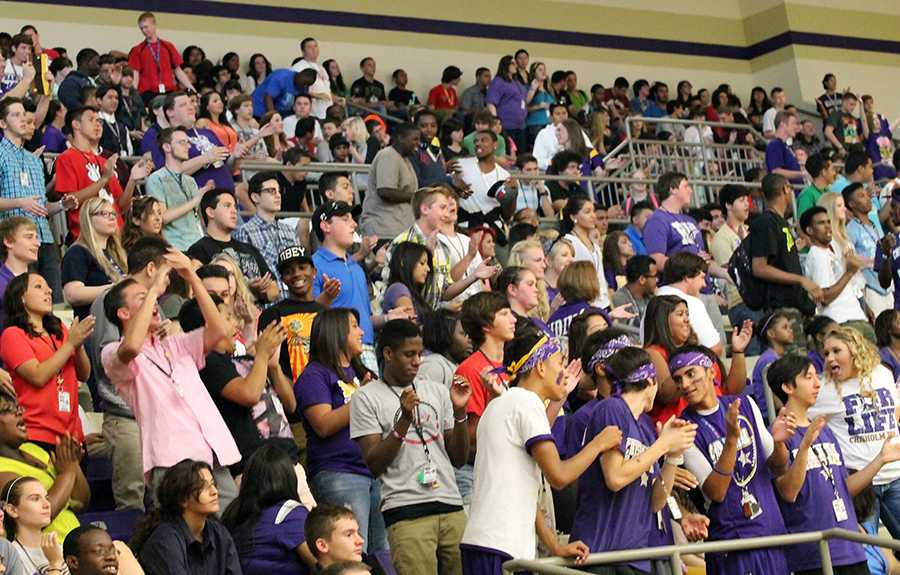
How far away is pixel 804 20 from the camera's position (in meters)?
22.9

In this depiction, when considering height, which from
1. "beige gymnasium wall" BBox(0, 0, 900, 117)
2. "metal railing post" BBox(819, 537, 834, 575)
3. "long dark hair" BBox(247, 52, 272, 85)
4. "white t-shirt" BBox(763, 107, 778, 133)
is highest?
"beige gymnasium wall" BBox(0, 0, 900, 117)

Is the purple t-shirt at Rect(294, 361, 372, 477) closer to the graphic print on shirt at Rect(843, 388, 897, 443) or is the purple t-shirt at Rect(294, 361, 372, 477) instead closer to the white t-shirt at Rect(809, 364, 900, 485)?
the white t-shirt at Rect(809, 364, 900, 485)

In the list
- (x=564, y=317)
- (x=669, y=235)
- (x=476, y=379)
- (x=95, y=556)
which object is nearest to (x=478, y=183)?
(x=669, y=235)

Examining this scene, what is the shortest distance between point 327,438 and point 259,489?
28.0 inches

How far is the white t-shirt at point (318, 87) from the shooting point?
1609 cm

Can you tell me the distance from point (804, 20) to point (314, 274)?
1636 centimetres

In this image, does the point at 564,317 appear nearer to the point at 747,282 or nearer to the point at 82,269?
the point at 747,282

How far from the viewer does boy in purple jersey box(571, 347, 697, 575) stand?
19.4 feet

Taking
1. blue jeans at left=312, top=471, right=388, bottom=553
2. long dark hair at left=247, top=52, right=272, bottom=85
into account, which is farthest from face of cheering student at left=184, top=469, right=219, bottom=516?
long dark hair at left=247, top=52, right=272, bottom=85

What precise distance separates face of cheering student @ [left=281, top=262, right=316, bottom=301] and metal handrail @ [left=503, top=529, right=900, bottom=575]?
2.86 metres

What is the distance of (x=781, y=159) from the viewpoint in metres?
15.8

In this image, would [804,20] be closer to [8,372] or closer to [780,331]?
[780,331]

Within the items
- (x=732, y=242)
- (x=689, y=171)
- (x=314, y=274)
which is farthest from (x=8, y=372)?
(x=689, y=171)

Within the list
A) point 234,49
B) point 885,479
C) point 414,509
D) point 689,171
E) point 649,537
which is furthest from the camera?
point 234,49
